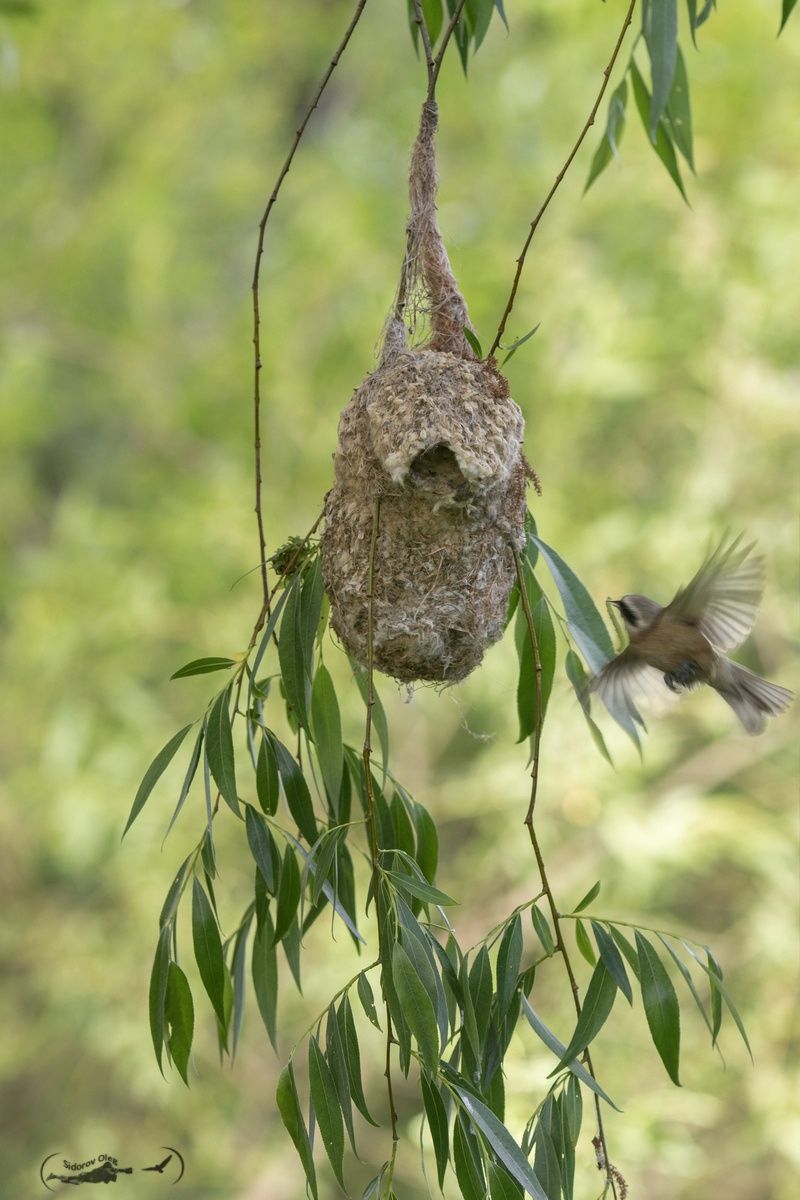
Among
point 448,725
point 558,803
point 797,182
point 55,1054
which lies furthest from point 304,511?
point 55,1054

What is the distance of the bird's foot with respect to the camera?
6.12ft

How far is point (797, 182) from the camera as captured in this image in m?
4.43

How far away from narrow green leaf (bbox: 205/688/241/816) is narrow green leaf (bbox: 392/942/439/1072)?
13.1 inches

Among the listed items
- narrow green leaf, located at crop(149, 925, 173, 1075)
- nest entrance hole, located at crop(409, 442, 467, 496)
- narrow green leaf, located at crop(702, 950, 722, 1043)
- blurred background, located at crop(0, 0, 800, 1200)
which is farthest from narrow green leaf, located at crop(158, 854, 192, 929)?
blurred background, located at crop(0, 0, 800, 1200)

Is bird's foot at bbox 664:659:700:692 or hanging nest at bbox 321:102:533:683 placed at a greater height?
hanging nest at bbox 321:102:533:683

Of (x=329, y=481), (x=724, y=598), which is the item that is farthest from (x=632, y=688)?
(x=329, y=481)

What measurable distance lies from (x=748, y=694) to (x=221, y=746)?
842 mm

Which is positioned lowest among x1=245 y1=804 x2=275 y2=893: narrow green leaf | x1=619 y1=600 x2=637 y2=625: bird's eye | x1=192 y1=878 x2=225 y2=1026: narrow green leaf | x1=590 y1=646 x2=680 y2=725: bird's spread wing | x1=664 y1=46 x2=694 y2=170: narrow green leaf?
x1=192 y1=878 x2=225 y2=1026: narrow green leaf

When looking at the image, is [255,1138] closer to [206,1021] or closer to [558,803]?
[206,1021]

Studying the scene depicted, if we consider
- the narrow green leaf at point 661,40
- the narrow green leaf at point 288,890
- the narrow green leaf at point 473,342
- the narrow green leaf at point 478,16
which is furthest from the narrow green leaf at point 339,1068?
the narrow green leaf at point 478,16

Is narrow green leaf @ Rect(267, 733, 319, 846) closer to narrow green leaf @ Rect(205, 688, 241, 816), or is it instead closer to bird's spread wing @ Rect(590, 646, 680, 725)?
narrow green leaf @ Rect(205, 688, 241, 816)

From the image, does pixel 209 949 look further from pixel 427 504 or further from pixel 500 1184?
pixel 427 504

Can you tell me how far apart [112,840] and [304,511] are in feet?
4.83

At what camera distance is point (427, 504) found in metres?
1.66
